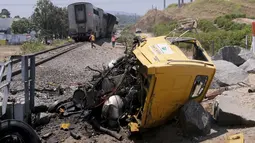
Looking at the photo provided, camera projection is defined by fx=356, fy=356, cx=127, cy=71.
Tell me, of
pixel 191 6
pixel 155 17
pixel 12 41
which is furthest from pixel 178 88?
pixel 155 17

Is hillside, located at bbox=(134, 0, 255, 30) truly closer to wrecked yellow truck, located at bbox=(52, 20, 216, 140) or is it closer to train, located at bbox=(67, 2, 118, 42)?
train, located at bbox=(67, 2, 118, 42)

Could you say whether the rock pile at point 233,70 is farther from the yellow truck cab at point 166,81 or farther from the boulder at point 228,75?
the yellow truck cab at point 166,81

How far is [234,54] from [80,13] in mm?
24713

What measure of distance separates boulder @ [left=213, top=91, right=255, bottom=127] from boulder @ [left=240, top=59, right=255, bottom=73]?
4.19 m

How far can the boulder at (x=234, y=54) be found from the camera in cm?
1266

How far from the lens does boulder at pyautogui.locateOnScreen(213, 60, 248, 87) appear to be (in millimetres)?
10305

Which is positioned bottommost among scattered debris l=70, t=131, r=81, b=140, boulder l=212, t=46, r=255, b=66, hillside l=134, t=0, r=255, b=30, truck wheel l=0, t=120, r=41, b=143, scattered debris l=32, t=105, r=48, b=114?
scattered debris l=70, t=131, r=81, b=140

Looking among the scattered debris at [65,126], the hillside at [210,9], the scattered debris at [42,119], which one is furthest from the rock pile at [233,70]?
the hillside at [210,9]

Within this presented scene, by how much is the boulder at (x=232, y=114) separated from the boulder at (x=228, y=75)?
2788 millimetres

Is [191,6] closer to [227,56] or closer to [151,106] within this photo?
[227,56]

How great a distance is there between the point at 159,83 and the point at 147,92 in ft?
1.33

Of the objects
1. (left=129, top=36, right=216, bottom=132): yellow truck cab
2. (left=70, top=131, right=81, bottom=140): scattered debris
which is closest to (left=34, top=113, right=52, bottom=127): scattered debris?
(left=70, top=131, right=81, bottom=140): scattered debris

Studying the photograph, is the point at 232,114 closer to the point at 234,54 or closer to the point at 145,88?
the point at 145,88

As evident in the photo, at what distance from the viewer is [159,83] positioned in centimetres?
657
